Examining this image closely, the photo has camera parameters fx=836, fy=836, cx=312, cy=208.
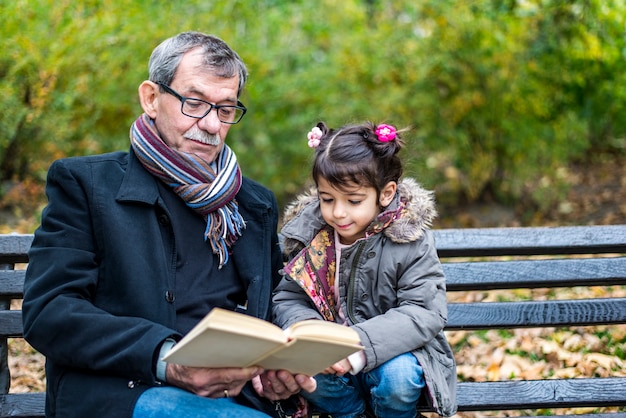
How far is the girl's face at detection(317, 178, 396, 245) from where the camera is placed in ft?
9.80

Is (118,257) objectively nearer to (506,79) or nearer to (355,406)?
(355,406)

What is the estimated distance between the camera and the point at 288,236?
314 centimetres

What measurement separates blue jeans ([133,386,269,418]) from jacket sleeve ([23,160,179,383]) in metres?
0.06

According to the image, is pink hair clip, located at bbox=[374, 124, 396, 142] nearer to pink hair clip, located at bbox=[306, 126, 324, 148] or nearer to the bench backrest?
pink hair clip, located at bbox=[306, 126, 324, 148]

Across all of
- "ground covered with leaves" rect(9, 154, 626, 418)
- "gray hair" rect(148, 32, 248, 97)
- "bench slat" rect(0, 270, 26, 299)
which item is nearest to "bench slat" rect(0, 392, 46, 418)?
"bench slat" rect(0, 270, 26, 299)

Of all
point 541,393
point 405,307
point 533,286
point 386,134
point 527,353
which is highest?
point 386,134

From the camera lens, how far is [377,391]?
9.24 ft

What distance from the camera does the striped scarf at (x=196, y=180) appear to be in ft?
9.87

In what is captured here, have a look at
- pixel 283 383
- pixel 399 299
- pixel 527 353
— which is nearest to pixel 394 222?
pixel 399 299

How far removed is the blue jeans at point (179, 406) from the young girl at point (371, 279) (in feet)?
1.19

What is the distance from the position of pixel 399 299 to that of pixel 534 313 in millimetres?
933

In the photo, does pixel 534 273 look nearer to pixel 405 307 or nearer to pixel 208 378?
pixel 405 307

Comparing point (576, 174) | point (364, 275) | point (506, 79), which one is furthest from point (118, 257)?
point (576, 174)

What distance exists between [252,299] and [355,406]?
0.53m
